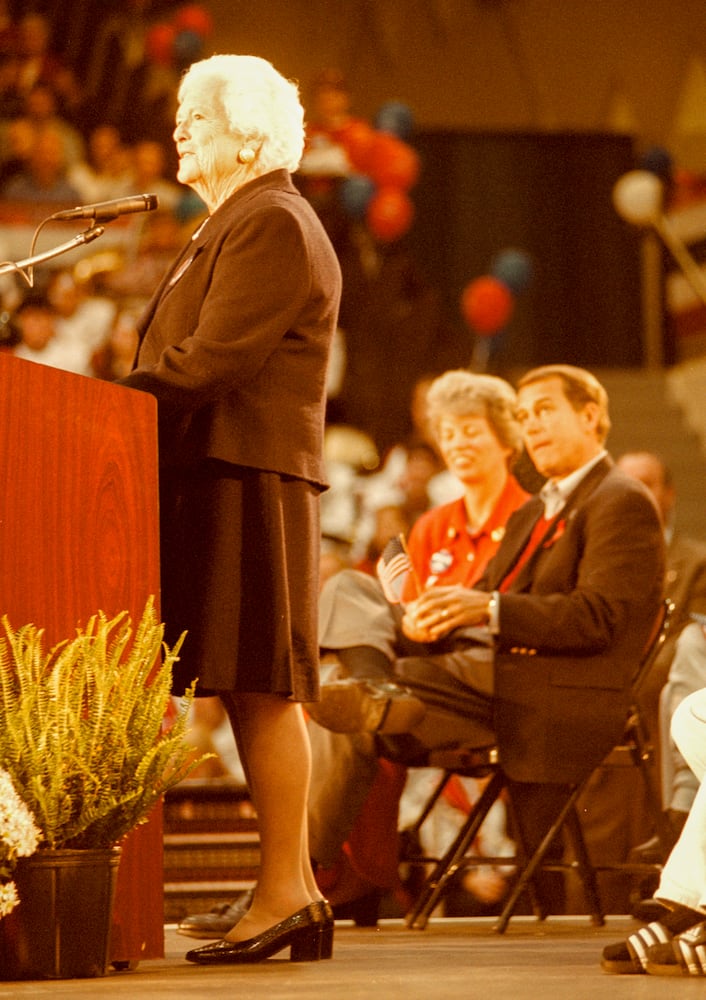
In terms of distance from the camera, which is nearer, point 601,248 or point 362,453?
point 362,453

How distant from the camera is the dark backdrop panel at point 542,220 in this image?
528 inches

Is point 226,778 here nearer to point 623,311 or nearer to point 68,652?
point 68,652

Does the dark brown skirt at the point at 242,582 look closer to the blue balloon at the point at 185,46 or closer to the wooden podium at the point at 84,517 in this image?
the wooden podium at the point at 84,517

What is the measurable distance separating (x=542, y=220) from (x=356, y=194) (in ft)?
15.1

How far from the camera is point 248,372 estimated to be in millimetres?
2682

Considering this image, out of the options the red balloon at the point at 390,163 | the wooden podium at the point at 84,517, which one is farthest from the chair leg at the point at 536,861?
the red balloon at the point at 390,163

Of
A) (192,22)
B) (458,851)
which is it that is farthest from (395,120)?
(458,851)

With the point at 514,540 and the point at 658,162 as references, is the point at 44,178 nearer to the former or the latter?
the point at 658,162

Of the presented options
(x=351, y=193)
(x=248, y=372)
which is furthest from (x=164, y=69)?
(x=248, y=372)

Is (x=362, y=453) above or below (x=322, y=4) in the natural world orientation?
below

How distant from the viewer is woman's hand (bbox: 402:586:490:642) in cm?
359

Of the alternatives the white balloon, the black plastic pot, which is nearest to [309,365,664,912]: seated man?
the black plastic pot

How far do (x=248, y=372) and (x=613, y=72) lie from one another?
11747 millimetres

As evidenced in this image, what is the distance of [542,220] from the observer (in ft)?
44.6
